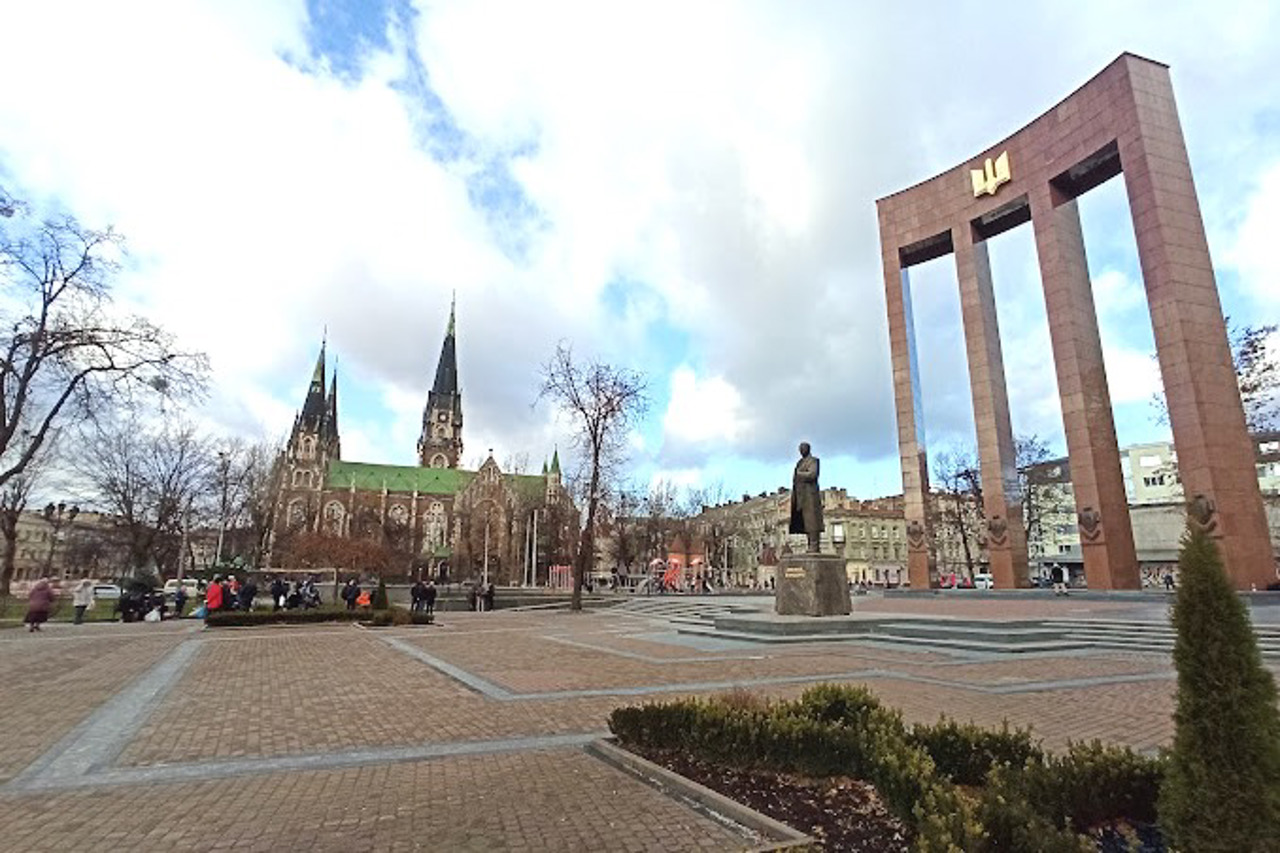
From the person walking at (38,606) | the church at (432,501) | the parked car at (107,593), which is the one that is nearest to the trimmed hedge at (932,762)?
the person walking at (38,606)

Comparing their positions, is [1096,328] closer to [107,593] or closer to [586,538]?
[586,538]

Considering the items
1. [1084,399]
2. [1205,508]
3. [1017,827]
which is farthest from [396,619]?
[1084,399]

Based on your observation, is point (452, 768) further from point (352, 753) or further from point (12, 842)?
point (12, 842)

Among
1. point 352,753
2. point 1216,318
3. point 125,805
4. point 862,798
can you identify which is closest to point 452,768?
point 352,753

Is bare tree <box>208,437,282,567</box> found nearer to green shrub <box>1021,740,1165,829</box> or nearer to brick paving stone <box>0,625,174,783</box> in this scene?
brick paving stone <box>0,625,174,783</box>

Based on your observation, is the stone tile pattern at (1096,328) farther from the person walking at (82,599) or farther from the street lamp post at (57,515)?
the street lamp post at (57,515)

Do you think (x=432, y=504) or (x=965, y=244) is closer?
(x=965, y=244)

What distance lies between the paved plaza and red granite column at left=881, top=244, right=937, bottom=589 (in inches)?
797

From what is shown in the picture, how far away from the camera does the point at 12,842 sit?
4.36 metres

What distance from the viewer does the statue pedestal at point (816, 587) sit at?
59.3 ft

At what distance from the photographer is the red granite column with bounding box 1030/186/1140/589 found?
26.5m

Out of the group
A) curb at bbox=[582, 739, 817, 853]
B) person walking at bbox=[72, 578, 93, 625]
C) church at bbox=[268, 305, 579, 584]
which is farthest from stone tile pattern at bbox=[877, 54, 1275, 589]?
church at bbox=[268, 305, 579, 584]

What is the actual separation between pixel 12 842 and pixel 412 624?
20558 mm

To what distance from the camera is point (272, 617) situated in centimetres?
2431
